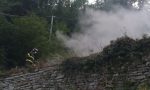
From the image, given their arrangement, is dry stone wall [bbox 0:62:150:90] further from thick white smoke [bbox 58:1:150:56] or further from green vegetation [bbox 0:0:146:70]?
thick white smoke [bbox 58:1:150:56]

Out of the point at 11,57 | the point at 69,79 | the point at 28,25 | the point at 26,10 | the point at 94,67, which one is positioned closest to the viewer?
the point at 94,67

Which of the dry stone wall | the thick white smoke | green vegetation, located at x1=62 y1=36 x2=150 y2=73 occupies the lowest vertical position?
the thick white smoke

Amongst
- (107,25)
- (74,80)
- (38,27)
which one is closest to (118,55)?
(74,80)

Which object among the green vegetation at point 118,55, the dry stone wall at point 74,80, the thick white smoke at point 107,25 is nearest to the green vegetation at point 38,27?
the green vegetation at point 118,55

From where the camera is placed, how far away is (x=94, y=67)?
1048cm

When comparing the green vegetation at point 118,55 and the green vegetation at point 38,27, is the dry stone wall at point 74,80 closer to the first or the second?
the green vegetation at point 118,55

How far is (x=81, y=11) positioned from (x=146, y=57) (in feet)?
73.2

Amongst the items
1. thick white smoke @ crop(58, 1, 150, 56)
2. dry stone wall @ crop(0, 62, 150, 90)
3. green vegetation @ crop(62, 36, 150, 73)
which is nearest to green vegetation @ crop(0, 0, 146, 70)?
green vegetation @ crop(62, 36, 150, 73)

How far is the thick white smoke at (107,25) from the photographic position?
1133 inches

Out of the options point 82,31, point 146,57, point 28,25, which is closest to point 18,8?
point 82,31

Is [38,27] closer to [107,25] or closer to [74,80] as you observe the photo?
[107,25]

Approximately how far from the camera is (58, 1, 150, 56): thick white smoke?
28766 mm

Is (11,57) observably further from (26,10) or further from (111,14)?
(111,14)

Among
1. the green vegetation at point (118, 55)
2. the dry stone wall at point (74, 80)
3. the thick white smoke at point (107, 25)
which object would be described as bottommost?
the thick white smoke at point (107, 25)
